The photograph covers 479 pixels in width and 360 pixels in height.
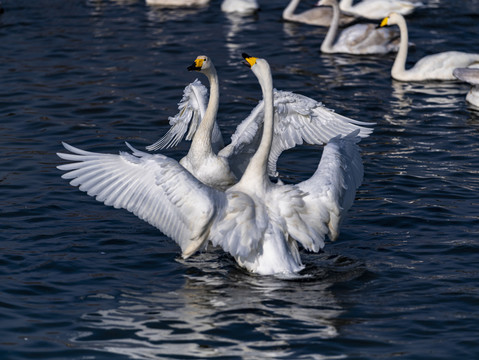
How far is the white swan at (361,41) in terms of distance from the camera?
1714cm

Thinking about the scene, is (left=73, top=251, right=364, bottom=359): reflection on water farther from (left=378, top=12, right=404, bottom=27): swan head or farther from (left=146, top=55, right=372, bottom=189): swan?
(left=378, top=12, right=404, bottom=27): swan head

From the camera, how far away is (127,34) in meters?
17.9

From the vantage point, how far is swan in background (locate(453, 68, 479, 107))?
1395cm

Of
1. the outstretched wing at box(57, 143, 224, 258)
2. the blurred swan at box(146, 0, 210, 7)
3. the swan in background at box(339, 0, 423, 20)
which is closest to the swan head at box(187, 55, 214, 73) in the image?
the outstretched wing at box(57, 143, 224, 258)

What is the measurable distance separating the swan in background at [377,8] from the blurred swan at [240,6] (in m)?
1.96

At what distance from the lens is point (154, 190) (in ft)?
27.5

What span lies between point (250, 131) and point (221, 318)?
121 inches

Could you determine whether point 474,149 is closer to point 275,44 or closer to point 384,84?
point 384,84

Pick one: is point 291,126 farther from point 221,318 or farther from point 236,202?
point 221,318

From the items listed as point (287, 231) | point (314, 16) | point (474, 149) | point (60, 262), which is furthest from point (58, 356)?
point (314, 16)

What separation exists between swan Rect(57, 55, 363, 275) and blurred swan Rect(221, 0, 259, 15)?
35.6 feet

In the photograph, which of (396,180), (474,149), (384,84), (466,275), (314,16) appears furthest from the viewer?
(314,16)

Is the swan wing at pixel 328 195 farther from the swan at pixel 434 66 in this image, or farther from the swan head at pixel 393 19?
the swan head at pixel 393 19

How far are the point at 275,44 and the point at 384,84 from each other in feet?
9.60
